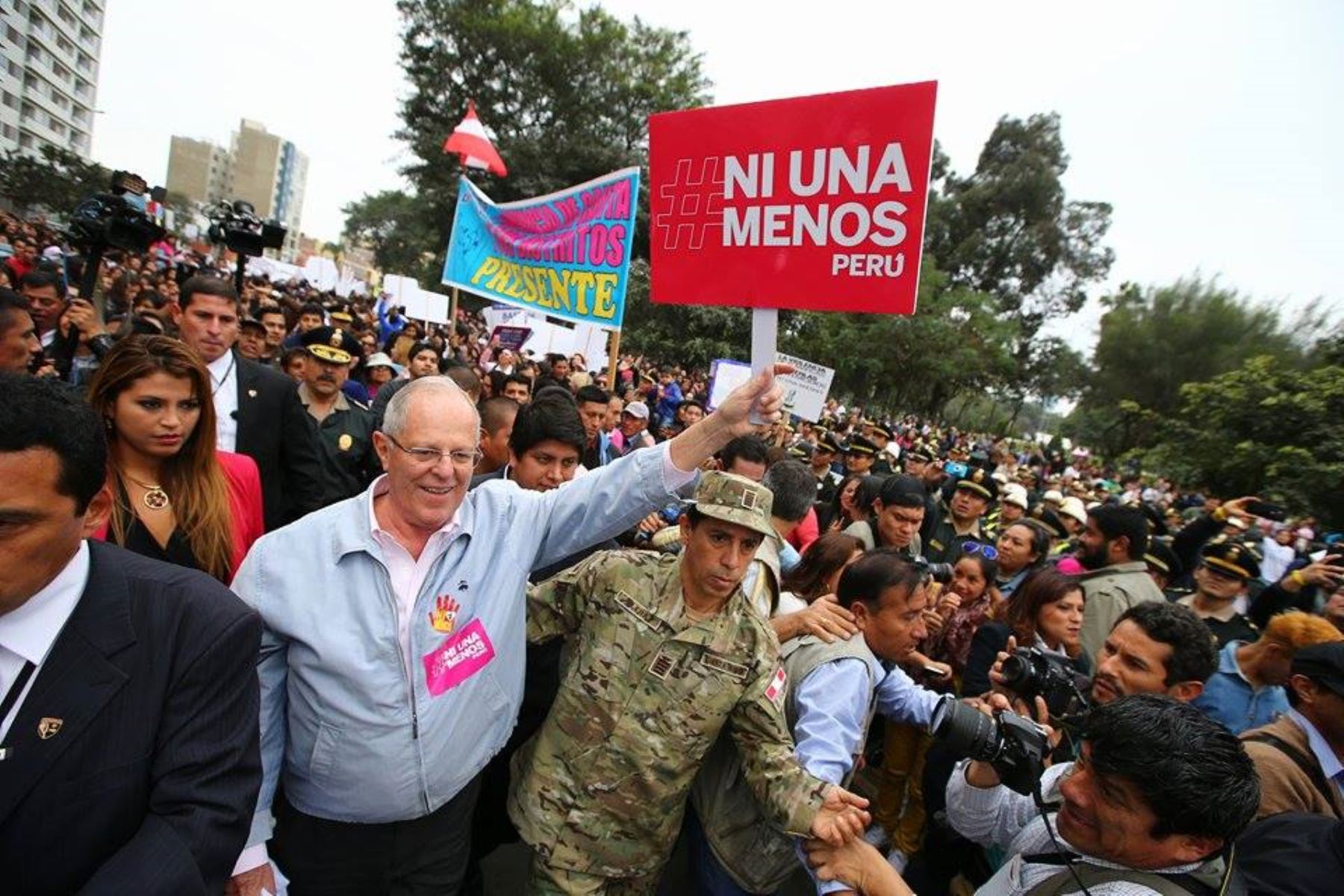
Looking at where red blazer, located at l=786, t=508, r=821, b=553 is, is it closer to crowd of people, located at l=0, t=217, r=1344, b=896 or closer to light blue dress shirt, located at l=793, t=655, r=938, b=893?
crowd of people, located at l=0, t=217, r=1344, b=896

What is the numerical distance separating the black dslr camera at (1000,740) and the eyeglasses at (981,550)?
247cm

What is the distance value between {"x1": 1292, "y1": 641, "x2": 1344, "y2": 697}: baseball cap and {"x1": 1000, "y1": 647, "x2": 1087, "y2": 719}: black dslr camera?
2.49 ft

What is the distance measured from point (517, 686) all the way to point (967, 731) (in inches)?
50.1

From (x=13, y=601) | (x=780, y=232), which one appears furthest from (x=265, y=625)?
(x=780, y=232)

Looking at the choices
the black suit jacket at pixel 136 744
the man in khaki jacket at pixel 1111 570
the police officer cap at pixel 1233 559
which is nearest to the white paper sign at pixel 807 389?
the man in khaki jacket at pixel 1111 570

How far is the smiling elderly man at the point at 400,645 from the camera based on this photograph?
5.55 ft

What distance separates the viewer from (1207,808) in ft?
4.76

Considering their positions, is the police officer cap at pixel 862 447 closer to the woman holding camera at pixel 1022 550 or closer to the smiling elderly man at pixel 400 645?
the woman holding camera at pixel 1022 550

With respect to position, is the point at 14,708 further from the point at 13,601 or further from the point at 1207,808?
the point at 1207,808

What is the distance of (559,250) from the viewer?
5.98 metres

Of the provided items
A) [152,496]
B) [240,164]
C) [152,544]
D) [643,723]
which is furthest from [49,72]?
[643,723]

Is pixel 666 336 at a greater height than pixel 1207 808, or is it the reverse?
pixel 666 336

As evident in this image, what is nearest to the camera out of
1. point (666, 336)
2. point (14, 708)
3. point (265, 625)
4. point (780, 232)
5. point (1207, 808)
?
point (14, 708)

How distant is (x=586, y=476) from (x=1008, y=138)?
48.8 metres
